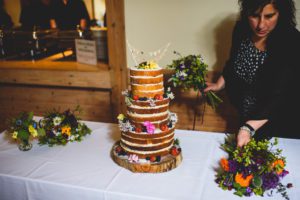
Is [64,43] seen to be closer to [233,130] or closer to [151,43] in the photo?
[151,43]

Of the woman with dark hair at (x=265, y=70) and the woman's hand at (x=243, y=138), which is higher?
the woman with dark hair at (x=265, y=70)

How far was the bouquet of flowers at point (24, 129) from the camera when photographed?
5.90ft

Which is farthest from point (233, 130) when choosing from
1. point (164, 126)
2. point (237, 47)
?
point (164, 126)

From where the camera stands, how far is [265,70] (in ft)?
6.18

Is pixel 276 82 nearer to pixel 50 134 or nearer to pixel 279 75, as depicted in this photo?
pixel 279 75

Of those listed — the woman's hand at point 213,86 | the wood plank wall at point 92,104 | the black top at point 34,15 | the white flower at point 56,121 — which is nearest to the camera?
the white flower at point 56,121

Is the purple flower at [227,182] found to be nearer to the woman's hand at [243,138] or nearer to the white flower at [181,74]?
the woman's hand at [243,138]

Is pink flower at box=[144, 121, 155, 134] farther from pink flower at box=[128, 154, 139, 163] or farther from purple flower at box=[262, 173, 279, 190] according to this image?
purple flower at box=[262, 173, 279, 190]

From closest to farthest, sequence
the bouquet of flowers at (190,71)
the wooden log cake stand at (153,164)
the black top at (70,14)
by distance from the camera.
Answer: the wooden log cake stand at (153,164), the bouquet of flowers at (190,71), the black top at (70,14)

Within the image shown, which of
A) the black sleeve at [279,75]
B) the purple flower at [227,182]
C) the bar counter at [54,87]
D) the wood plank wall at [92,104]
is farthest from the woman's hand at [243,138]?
the bar counter at [54,87]

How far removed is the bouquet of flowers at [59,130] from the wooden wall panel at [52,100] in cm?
148

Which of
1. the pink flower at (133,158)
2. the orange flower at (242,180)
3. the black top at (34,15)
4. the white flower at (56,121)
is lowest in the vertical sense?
the pink flower at (133,158)

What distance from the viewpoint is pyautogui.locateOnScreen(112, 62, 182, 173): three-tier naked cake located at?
1.57 m

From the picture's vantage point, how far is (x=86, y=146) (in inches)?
75.0
